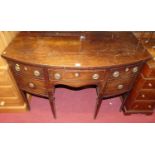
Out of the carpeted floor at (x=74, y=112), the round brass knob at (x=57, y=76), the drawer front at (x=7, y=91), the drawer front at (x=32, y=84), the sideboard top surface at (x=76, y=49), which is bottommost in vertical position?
the carpeted floor at (x=74, y=112)

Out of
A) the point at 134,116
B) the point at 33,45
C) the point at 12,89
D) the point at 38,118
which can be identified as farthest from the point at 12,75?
the point at 134,116

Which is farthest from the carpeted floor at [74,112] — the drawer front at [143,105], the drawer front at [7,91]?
the drawer front at [7,91]

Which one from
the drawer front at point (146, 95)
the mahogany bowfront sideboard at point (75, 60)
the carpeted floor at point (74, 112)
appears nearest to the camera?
the mahogany bowfront sideboard at point (75, 60)

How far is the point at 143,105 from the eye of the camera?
77.1 inches

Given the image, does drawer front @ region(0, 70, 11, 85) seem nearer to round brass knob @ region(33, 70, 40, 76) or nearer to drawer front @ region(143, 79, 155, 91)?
round brass knob @ region(33, 70, 40, 76)

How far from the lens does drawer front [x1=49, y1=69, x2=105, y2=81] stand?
4.66 feet

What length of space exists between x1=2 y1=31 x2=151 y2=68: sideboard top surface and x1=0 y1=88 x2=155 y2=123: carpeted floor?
95 centimetres

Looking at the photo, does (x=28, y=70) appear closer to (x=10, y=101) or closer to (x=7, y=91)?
(x=7, y=91)

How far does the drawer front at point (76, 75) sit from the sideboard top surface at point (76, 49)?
3.6 inches

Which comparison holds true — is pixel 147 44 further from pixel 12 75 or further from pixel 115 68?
pixel 12 75

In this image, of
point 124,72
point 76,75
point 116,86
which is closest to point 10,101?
point 76,75

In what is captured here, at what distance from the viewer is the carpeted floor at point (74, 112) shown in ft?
6.72

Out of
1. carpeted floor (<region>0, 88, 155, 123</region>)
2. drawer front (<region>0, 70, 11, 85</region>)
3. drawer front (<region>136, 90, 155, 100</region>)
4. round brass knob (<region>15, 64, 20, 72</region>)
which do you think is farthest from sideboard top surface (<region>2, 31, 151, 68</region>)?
carpeted floor (<region>0, 88, 155, 123</region>)

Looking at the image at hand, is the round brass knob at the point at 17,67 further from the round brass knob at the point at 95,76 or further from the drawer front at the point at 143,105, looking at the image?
the drawer front at the point at 143,105
